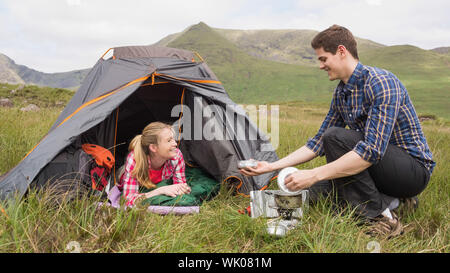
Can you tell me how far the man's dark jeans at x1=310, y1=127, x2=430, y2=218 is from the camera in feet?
7.52

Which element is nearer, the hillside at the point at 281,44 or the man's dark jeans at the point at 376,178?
the man's dark jeans at the point at 376,178

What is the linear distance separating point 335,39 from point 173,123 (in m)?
2.48

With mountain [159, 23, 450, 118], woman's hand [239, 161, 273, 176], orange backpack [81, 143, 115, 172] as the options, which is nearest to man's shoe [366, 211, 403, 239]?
woman's hand [239, 161, 273, 176]

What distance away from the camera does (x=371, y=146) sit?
6.91 ft

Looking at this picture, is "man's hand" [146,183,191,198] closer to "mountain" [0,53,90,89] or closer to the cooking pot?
the cooking pot

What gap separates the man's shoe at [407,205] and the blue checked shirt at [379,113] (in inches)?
12.1

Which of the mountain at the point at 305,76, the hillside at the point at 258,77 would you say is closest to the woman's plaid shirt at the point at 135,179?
the mountain at the point at 305,76

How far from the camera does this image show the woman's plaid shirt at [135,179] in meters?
2.94

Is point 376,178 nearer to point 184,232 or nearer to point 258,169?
point 258,169

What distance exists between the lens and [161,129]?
3.12 m

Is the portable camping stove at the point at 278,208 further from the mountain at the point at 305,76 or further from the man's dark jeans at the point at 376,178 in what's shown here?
the mountain at the point at 305,76
